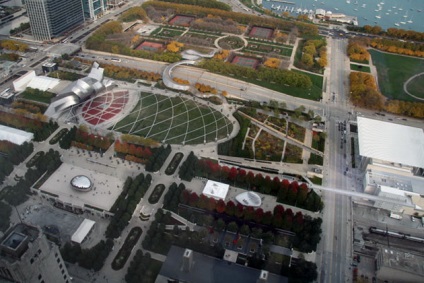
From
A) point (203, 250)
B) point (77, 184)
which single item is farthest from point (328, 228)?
point (77, 184)

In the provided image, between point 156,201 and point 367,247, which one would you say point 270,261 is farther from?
point 156,201

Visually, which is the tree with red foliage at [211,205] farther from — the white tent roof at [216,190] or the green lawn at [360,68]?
the green lawn at [360,68]

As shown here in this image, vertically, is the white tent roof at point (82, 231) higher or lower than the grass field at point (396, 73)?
lower

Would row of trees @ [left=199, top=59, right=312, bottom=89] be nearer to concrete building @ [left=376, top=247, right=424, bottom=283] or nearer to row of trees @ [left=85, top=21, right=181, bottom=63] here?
row of trees @ [left=85, top=21, right=181, bottom=63]

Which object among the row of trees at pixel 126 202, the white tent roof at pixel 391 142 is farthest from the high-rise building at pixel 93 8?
the white tent roof at pixel 391 142

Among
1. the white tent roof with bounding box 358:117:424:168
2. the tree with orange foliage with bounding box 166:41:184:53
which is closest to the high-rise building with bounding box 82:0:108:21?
the tree with orange foliage with bounding box 166:41:184:53

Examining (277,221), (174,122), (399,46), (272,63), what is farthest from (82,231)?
(399,46)
